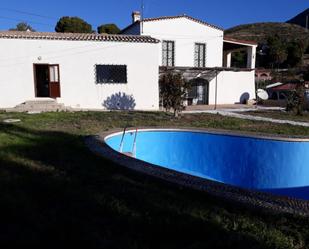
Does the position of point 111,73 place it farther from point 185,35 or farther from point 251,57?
point 251,57

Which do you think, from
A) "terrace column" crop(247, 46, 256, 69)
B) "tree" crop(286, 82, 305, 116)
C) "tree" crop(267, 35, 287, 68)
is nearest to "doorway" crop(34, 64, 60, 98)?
"tree" crop(286, 82, 305, 116)

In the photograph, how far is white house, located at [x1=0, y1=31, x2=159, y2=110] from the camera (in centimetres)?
2039

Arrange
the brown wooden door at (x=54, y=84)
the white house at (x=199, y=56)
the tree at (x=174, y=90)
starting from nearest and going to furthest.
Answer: the tree at (x=174, y=90) → the brown wooden door at (x=54, y=84) → the white house at (x=199, y=56)

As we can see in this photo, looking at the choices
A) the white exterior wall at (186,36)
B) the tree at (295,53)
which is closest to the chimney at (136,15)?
the white exterior wall at (186,36)

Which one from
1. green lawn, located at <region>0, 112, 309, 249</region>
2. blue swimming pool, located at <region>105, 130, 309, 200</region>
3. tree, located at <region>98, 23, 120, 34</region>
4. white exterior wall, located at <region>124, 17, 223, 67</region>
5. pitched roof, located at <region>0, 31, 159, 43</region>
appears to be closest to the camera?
green lawn, located at <region>0, 112, 309, 249</region>

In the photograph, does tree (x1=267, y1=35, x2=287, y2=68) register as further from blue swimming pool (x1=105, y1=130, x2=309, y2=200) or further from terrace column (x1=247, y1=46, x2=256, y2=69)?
blue swimming pool (x1=105, y1=130, x2=309, y2=200)

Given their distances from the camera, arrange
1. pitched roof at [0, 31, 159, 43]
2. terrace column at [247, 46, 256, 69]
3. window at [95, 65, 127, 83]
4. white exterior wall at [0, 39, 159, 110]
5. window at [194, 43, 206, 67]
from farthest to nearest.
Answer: terrace column at [247, 46, 256, 69]
window at [194, 43, 206, 67]
window at [95, 65, 127, 83]
white exterior wall at [0, 39, 159, 110]
pitched roof at [0, 31, 159, 43]

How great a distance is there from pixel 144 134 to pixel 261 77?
37838 mm

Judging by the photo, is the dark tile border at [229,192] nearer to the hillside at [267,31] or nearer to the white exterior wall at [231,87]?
the white exterior wall at [231,87]

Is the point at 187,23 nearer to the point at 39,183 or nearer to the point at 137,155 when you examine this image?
the point at 137,155

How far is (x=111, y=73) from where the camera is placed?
22.2m

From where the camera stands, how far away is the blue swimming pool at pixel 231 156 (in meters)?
10.8

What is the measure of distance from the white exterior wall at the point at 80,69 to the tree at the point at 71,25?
30267 mm

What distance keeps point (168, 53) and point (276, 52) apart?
32238 mm
